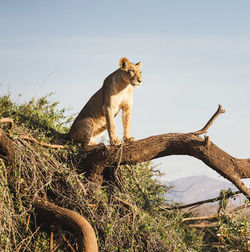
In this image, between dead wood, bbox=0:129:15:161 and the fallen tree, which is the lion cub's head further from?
dead wood, bbox=0:129:15:161

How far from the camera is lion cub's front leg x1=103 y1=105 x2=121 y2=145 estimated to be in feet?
22.1

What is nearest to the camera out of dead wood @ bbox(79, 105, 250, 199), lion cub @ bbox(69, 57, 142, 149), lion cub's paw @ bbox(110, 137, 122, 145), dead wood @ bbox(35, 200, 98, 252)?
dead wood @ bbox(35, 200, 98, 252)

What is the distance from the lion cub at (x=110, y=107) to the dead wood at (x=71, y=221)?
1.28 m

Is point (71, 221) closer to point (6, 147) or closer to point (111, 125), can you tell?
point (6, 147)

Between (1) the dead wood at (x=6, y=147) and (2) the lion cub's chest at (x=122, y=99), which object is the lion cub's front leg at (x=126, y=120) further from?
(1) the dead wood at (x=6, y=147)

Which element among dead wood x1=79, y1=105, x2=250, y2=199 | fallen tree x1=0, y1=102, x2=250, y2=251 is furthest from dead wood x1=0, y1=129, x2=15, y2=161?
dead wood x1=79, y1=105, x2=250, y2=199

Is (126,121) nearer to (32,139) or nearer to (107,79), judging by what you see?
(107,79)

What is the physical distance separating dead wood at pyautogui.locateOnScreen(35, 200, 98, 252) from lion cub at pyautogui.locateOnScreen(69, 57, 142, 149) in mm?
1279

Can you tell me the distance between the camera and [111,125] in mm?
6805

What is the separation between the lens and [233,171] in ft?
20.1

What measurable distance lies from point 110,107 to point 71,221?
2.05 metres

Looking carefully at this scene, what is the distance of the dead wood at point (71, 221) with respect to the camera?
5.54 meters

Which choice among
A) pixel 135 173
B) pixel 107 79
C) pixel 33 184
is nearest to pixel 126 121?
pixel 107 79

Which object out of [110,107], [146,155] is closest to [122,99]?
[110,107]
